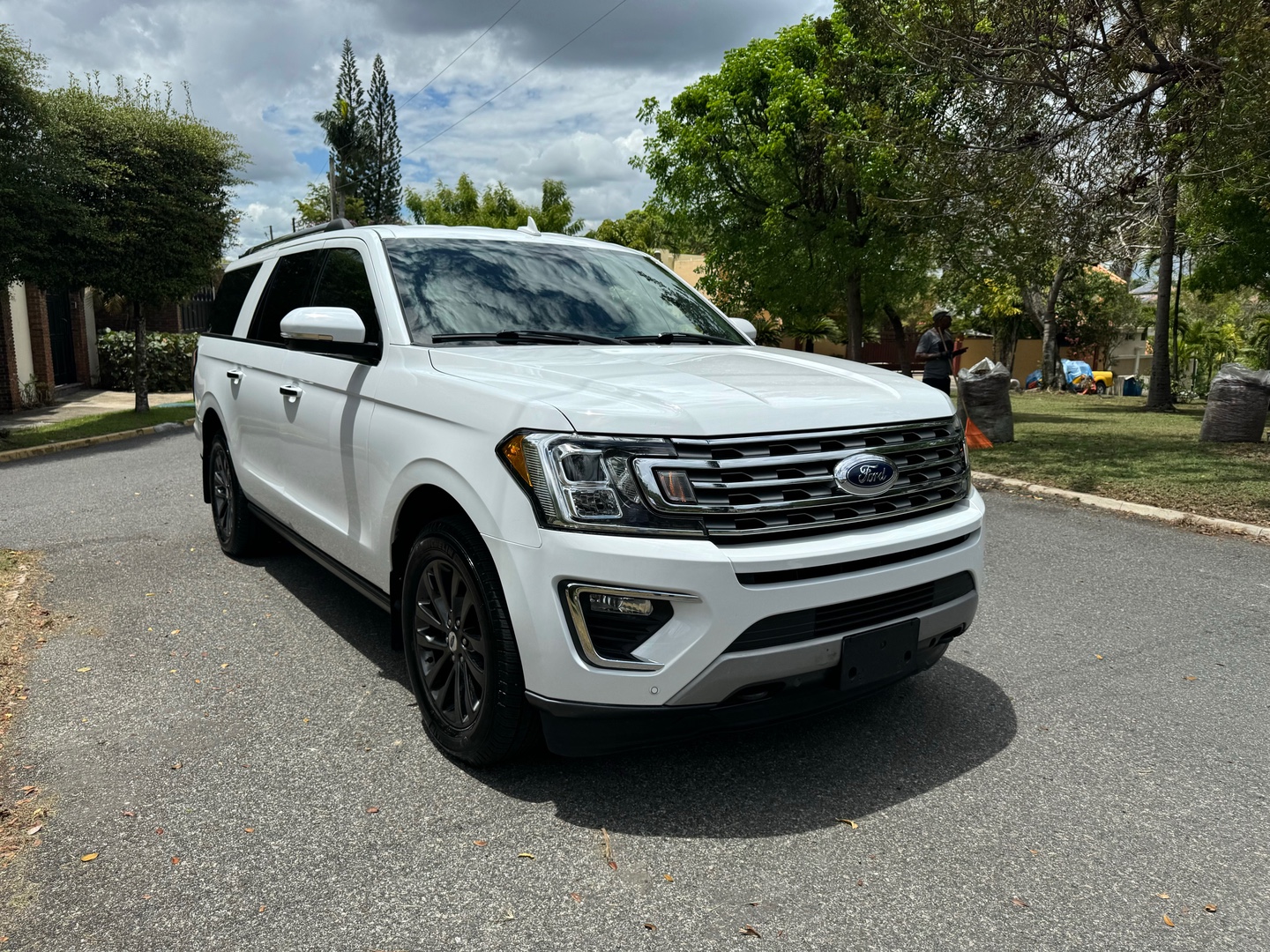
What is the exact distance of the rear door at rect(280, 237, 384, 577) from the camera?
A: 4.07m

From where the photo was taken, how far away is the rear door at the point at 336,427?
4.07 metres

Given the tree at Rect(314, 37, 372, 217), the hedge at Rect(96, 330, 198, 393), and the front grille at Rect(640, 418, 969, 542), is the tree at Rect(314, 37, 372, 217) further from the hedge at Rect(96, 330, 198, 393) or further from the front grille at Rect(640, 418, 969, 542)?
the front grille at Rect(640, 418, 969, 542)

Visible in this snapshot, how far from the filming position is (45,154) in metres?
13.4

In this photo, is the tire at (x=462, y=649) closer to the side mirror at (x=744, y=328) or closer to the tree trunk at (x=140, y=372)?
the side mirror at (x=744, y=328)

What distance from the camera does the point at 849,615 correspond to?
122 inches

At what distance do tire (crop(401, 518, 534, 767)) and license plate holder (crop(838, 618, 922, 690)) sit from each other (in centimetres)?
103

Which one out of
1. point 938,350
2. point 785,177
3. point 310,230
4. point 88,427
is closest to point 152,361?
point 88,427

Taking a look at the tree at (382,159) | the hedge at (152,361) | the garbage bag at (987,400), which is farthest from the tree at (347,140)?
the garbage bag at (987,400)

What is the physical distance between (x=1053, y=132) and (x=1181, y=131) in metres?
1.38

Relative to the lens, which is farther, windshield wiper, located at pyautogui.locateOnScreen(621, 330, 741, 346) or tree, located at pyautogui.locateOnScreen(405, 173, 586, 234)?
tree, located at pyautogui.locateOnScreen(405, 173, 586, 234)

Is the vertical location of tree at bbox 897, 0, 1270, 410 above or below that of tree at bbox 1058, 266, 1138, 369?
above

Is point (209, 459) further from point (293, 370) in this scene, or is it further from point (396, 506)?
point (396, 506)

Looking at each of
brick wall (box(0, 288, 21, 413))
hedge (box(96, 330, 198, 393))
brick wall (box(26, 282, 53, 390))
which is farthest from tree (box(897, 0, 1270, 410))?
hedge (box(96, 330, 198, 393))

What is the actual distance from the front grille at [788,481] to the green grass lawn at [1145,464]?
5957 mm
